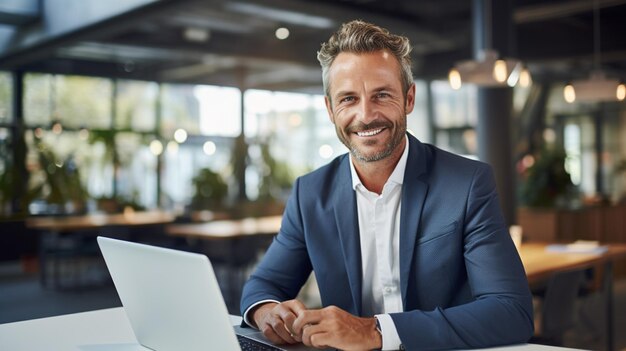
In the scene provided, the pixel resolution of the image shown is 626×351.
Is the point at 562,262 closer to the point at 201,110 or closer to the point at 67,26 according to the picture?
the point at 201,110

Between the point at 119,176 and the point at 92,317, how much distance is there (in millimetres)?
2664

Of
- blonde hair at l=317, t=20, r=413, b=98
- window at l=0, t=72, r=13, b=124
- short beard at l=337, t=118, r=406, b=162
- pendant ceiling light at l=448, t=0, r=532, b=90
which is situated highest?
pendant ceiling light at l=448, t=0, r=532, b=90

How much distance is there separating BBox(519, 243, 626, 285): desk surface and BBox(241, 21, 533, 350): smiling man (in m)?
2.20

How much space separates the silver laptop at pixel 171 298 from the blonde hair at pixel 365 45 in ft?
2.49

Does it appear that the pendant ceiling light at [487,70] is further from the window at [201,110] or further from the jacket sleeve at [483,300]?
the jacket sleeve at [483,300]

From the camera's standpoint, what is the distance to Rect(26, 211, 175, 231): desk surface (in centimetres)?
432

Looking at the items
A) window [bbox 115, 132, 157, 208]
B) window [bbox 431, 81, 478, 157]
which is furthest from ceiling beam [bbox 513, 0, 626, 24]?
window [bbox 115, 132, 157, 208]

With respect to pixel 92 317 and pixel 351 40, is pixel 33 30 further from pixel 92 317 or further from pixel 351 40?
pixel 351 40

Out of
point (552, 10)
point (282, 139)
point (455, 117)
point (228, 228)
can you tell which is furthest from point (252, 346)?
point (552, 10)

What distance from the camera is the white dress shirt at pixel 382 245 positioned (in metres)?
1.91

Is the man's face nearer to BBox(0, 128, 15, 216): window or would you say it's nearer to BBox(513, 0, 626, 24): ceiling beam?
BBox(0, 128, 15, 216): window

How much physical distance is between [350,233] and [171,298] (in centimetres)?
69

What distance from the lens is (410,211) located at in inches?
73.0

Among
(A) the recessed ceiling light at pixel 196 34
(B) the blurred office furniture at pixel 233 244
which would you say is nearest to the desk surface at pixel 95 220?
(B) the blurred office furniture at pixel 233 244
